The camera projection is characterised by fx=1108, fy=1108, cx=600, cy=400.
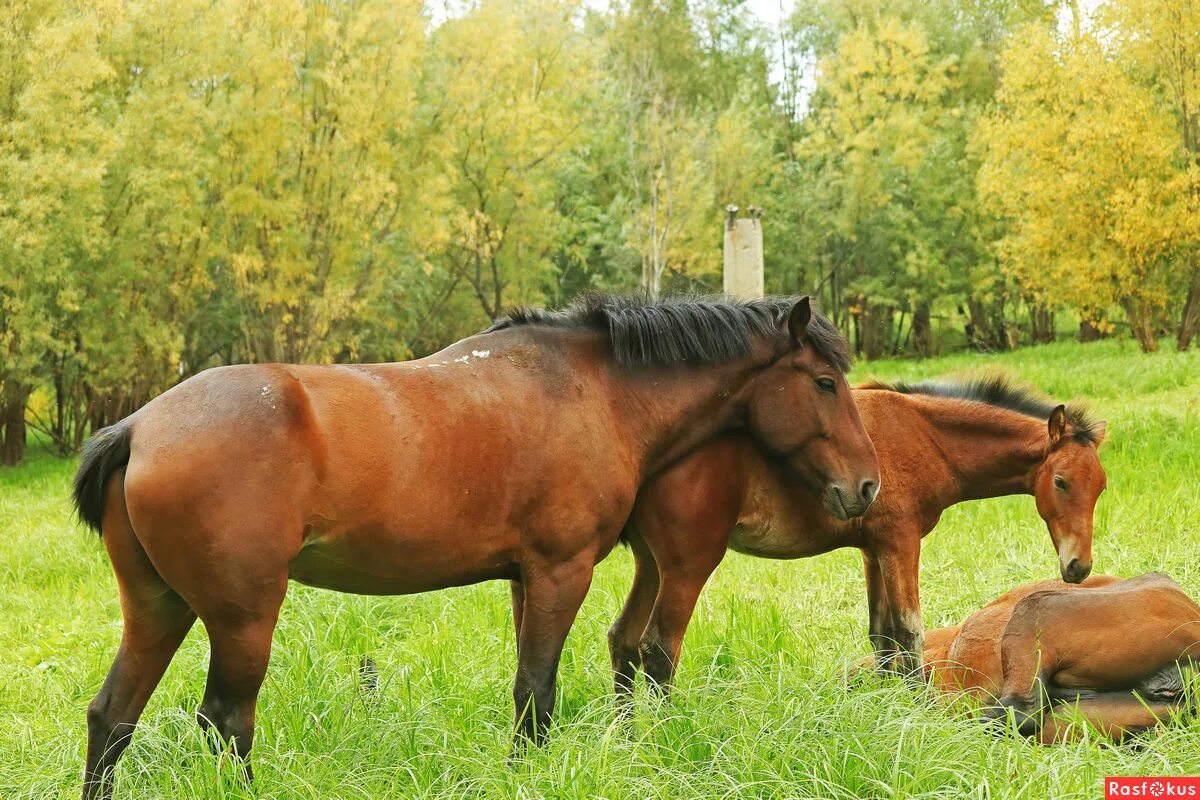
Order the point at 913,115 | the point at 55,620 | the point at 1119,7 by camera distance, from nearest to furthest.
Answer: the point at 55,620, the point at 1119,7, the point at 913,115

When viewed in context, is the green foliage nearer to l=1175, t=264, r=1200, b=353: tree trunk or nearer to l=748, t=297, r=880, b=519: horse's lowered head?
l=1175, t=264, r=1200, b=353: tree trunk

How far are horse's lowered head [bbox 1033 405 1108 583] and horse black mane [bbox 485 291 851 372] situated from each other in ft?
4.75

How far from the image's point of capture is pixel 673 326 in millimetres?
5012

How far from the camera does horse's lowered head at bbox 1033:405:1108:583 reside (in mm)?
5680

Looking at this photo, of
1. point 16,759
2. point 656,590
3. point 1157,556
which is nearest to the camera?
point 16,759

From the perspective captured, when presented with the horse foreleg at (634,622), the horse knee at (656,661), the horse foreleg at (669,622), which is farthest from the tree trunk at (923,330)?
the horse knee at (656,661)

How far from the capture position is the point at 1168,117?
24.1 meters

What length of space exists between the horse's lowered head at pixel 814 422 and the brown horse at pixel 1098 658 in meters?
0.89

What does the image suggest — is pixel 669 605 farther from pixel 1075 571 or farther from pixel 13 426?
pixel 13 426

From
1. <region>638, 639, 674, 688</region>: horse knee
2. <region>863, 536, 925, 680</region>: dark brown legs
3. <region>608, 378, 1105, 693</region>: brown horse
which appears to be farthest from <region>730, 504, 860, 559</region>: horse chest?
<region>638, 639, 674, 688</region>: horse knee

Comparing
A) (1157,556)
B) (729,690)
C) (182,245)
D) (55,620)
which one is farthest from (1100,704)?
(182,245)

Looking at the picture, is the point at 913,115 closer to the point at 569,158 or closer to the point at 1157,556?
the point at 569,158

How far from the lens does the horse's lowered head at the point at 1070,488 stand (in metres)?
5.68

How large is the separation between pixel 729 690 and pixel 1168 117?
23.7 meters
